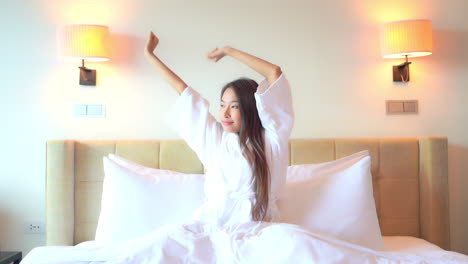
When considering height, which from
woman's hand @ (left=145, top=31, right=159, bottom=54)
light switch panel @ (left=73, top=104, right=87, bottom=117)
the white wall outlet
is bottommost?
the white wall outlet

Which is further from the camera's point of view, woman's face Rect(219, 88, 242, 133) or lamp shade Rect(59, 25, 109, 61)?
lamp shade Rect(59, 25, 109, 61)

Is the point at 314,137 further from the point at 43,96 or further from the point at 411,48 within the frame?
the point at 43,96

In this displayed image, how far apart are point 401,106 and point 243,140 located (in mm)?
1047

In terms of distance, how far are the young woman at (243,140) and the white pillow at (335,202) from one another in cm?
15

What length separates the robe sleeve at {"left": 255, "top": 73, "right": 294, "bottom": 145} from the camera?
2014 mm

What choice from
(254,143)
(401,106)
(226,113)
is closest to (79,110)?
(226,113)

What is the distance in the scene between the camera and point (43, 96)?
2.73 meters

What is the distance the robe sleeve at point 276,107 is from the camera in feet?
6.61

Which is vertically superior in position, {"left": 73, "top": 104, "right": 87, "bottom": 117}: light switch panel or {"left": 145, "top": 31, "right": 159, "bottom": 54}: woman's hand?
{"left": 145, "top": 31, "right": 159, "bottom": 54}: woman's hand

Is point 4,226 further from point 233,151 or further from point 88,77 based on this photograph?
point 233,151

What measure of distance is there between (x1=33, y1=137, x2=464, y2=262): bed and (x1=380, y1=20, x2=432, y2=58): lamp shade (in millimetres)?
440

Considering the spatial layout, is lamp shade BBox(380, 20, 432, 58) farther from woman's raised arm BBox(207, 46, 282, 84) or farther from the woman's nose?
the woman's nose

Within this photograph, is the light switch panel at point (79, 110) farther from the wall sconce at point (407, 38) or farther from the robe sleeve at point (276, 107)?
the wall sconce at point (407, 38)

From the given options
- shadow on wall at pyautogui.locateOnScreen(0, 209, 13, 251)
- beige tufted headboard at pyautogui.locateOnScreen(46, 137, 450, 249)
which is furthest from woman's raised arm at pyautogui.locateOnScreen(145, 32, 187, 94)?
shadow on wall at pyautogui.locateOnScreen(0, 209, 13, 251)
